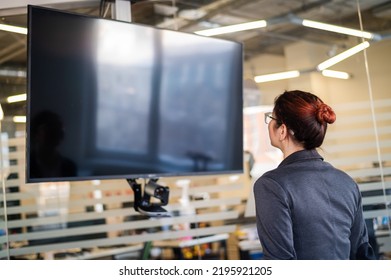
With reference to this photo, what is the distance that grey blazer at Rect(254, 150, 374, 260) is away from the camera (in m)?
1.44

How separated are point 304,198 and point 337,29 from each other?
6.90ft

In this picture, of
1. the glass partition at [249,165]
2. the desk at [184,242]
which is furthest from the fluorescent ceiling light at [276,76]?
the desk at [184,242]

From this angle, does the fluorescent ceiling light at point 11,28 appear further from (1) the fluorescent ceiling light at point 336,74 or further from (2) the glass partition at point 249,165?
(1) the fluorescent ceiling light at point 336,74

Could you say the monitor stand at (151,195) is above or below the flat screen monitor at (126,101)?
below

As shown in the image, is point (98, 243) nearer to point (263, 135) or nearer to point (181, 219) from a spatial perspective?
point (181, 219)

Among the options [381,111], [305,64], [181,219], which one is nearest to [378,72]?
[381,111]

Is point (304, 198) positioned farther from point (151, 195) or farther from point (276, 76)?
point (276, 76)

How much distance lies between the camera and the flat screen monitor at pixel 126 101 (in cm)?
207

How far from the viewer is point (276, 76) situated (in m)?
3.43

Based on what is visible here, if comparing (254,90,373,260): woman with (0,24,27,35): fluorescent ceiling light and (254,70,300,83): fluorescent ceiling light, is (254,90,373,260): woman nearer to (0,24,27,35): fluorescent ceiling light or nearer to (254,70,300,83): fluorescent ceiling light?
(254,70,300,83): fluorescent ceiling light

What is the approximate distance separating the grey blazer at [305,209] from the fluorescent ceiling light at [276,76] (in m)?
1.89

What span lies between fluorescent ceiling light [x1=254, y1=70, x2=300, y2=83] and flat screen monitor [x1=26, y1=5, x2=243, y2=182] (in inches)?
29.9

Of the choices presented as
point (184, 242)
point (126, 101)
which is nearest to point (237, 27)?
point (126, 101)

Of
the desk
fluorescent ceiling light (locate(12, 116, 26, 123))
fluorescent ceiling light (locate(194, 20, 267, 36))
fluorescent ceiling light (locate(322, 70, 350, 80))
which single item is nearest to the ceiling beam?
fluorescent ceiling light (locate(12, 116, 26, 123))
